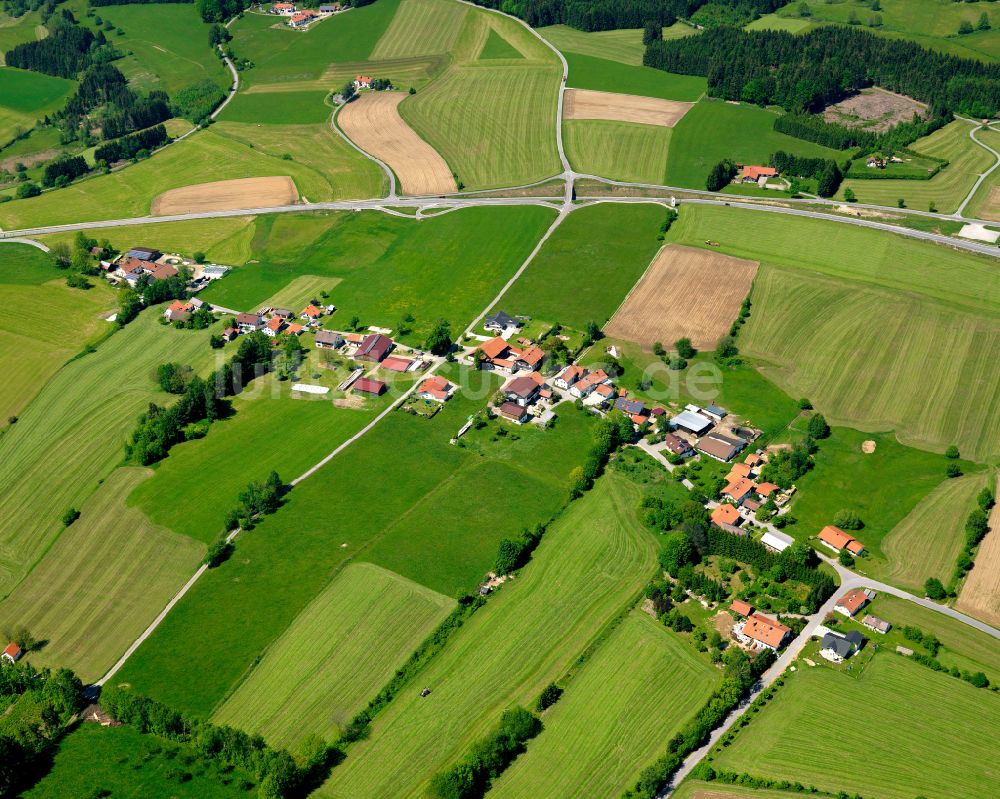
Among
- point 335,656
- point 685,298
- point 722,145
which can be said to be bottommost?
point 335,656

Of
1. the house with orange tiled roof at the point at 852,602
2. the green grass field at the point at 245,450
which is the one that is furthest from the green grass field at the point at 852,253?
the green grass field at the point at 245,450

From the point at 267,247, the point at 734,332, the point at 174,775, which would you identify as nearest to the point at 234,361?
the point at 267,247

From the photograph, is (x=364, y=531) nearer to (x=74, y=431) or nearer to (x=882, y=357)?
(x=74, y=431)

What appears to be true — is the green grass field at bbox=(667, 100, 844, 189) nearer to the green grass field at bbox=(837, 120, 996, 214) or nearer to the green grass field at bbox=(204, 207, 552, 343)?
the green grass field at bbox=(837, 120, 996, 214)

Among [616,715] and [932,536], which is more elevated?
[932,536]

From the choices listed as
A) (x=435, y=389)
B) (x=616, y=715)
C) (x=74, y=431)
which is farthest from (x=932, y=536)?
(x=74, y=431)

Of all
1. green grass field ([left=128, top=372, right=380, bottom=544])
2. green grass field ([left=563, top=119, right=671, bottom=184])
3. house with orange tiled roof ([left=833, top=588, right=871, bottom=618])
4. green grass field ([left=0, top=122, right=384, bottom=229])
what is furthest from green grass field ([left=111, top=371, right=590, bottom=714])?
green grass field ([left=0, top=122, right=384, bottom=229])
